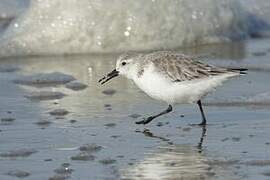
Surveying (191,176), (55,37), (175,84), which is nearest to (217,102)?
(175,84)

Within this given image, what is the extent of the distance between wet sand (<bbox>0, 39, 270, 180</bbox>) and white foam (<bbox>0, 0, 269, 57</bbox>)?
1.07 meters

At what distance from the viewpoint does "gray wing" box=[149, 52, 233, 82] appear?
6.57m

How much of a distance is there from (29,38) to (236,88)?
3157mm

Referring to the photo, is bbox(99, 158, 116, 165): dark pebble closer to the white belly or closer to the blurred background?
the blurred background

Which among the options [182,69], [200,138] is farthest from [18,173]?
[182,69]

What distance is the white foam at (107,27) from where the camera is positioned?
10.2 metres

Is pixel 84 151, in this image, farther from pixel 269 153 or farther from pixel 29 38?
pixel 29 38

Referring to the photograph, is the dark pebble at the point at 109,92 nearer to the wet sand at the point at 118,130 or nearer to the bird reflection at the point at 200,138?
the wet sand at the point at 118,130

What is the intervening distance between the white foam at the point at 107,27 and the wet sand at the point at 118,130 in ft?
3.49

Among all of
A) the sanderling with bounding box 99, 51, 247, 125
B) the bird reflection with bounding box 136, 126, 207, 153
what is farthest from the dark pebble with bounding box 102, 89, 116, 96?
the bird reflection with bounding box 136, 126, 207, 153

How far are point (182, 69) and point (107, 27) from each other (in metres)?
3.87

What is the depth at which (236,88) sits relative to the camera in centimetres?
798

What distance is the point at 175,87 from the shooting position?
6598 mm

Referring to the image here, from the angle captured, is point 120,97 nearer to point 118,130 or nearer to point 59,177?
point 118,130
